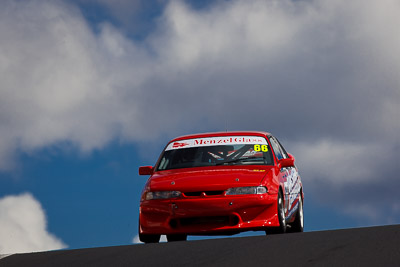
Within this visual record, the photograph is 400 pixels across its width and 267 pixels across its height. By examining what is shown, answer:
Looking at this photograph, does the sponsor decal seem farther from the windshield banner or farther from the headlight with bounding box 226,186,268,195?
the headlight with bounding box 226,186,268,195

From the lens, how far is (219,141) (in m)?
11.7

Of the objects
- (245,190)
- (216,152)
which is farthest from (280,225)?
(216,152)

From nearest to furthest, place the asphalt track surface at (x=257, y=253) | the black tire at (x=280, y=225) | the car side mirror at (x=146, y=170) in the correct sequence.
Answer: the asphalt track surface at (x=257, y=253) < the black tire at (x=280, y=225) < the car side mirror at (x=146, y=170)

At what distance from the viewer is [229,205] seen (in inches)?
389

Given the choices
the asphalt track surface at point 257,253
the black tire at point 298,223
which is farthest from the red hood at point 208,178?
the black tire at point 298,223

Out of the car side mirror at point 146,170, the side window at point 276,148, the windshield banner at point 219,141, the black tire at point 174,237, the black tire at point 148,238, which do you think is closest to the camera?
the black tire at point 148,238

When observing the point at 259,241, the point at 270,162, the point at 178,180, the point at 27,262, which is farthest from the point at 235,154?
the point at 27,262

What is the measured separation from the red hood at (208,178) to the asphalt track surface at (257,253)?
4.74 ft

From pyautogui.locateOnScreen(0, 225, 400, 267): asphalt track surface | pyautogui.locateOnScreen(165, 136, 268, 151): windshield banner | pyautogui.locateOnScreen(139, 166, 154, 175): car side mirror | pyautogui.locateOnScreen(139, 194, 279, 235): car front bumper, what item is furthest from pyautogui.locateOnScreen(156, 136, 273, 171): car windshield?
pyautogui.locateOnScreen(0, 225, 400, 267): asphalt track surface

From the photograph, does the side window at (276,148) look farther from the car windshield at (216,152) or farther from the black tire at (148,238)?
the black tire at (148,238)

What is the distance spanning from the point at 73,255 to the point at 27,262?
1.86 ft

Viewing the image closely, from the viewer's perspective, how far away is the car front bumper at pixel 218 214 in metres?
9.88

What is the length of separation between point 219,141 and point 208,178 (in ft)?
5.04

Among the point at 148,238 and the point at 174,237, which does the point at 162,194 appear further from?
the point at 174,237
